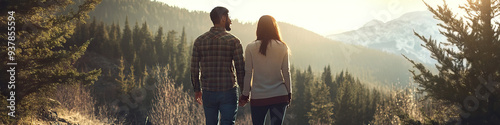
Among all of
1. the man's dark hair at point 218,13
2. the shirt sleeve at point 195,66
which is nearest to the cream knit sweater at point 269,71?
the man's dark hair at point 218,13

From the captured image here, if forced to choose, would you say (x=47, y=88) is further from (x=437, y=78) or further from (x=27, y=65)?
(x=437, y=78)

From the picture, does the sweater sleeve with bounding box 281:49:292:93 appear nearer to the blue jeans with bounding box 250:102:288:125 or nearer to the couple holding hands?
the couple holding hands

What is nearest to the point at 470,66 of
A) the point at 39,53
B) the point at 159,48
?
the point at 39,53

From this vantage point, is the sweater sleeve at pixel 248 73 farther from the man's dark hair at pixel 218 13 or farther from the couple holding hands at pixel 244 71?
the man's dark hair at pixel 218 13

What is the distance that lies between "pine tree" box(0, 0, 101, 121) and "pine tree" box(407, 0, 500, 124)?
30.7 ft

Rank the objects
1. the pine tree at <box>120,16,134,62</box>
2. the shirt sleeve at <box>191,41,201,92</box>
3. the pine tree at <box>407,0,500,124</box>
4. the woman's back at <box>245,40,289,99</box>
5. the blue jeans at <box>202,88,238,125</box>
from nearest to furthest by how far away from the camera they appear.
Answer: the woman's back at <box>245,40,289,99</box> → the blue jeans at <box>202,88,238,125</box> → the shirt sleeve at <box>191,41,201,92</box> → the pine tree at <box>407,0,500,124</box> → the pine tree at <box>120,16,134,62</box>

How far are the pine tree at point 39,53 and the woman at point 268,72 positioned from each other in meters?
7.14

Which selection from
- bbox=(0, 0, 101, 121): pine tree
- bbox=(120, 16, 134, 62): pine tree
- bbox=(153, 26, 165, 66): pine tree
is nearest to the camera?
bbox=(0, 0, 101, 121): pine tree

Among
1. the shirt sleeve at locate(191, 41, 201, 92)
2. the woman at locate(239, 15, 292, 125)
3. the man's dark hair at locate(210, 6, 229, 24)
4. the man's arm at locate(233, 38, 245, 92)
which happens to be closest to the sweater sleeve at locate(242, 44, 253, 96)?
the woman at locate(239, 15, 292, 125)

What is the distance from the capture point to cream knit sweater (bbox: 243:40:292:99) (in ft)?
14.5

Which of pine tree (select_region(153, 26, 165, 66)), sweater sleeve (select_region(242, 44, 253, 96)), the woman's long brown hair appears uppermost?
pine tree (select_region(153, 26, 165, 66))

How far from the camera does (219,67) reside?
4.52 m

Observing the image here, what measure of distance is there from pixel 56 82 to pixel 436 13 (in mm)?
10239

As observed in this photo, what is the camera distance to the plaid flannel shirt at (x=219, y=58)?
4496 mm
